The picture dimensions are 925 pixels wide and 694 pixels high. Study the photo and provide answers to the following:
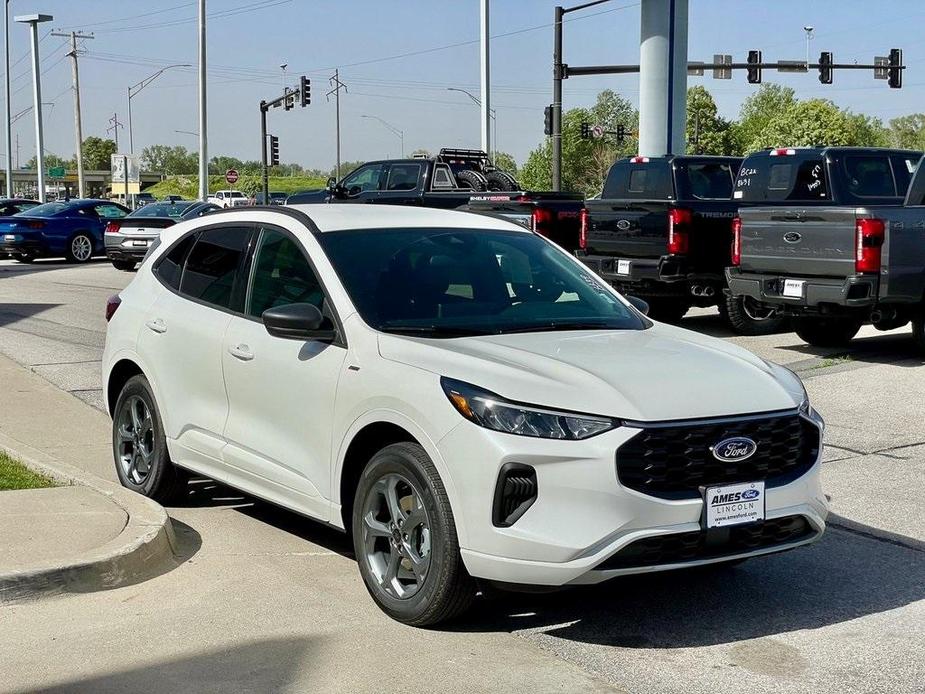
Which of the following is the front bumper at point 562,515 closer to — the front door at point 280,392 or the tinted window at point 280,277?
the front door at point 280,392

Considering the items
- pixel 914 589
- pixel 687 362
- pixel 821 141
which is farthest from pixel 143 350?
pixel 821 141

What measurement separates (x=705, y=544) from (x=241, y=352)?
256 cm

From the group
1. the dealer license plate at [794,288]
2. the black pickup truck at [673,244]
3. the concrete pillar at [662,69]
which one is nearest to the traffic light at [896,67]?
the concrete pillar at [662,69]

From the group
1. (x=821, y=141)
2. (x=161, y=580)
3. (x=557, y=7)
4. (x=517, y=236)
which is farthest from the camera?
(x=821, y=141)

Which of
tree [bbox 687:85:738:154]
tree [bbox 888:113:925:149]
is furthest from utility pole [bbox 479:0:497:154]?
tree [bbox 888:113:925:149]

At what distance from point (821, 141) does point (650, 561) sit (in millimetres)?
92903

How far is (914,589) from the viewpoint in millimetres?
5566

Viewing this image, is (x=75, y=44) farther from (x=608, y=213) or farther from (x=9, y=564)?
(x=9, y=564)

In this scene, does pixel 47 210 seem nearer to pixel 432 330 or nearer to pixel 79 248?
pixel 79 248

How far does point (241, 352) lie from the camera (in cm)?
604

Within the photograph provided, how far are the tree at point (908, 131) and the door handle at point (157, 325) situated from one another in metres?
139

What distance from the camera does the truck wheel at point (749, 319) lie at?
14312 mm

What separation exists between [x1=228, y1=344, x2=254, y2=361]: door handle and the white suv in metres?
0.02

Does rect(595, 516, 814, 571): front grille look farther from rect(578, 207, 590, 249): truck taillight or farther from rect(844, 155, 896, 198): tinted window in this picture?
rect(578, 207, 590, 249): truck taillight
